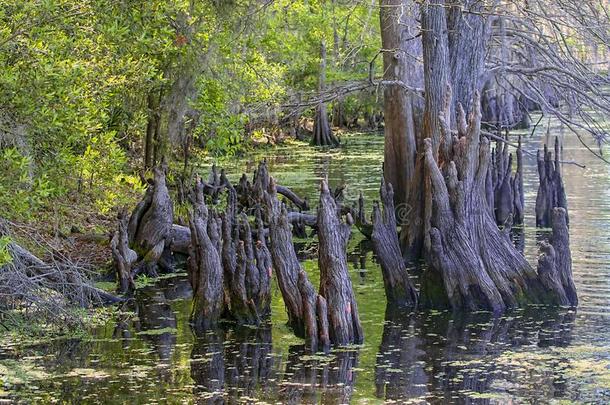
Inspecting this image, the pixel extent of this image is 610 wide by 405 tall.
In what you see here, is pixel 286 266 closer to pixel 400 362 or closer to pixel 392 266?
pixel 400 362

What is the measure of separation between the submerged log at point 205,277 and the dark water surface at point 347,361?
21 centimetres

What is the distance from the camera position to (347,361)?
935 cm

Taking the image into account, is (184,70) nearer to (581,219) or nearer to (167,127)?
(167,127)

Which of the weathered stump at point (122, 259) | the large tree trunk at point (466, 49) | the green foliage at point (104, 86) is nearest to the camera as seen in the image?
the green foliage at point (104, 86)

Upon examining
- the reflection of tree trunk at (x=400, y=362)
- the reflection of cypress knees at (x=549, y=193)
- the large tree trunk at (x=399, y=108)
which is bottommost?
the reflection of tree trunk at (x=400, y=362)

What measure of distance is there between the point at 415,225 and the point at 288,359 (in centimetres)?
561

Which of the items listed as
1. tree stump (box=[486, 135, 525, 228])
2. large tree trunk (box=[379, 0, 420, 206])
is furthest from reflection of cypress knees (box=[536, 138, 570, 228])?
large tree trunk (box=[379, 0, 420, 206])

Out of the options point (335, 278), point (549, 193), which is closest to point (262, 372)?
point (335, 278)

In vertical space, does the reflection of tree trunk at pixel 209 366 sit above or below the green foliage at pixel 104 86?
below

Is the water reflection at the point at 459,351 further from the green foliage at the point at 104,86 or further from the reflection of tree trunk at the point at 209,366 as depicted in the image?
the green foliage at the point at 104,86

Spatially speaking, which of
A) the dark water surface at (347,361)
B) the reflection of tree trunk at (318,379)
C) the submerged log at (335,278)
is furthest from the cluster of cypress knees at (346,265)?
the reflection of tree trunk at (318,379)

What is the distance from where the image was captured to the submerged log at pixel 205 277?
1068 centimetres

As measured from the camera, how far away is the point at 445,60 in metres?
14.2

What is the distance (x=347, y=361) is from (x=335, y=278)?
80 centimetres
